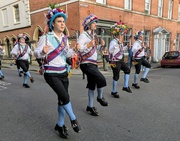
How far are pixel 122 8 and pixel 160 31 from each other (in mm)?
6352

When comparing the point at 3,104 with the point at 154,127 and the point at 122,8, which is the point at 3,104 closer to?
the point at 154,127

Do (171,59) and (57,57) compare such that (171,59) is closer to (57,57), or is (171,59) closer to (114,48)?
(114,48)

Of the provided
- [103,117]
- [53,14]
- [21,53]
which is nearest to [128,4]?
[21,53]

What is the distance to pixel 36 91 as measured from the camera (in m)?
5.80

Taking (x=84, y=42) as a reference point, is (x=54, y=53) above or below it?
below

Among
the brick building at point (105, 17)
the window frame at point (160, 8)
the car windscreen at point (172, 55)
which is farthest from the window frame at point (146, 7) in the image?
the car windscreen at point (172, 55)

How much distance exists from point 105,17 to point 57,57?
12.0 m

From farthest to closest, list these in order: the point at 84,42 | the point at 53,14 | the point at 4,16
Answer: the point at 4,16 < the point at 84,42 < the point at 53,14

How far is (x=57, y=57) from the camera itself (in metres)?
2.73

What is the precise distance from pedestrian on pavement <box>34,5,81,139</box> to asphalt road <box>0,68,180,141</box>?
0.53m

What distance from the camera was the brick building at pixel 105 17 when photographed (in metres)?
12.8

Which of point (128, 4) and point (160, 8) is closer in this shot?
point (128, 4)

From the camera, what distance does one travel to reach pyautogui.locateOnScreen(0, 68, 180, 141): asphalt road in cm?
287

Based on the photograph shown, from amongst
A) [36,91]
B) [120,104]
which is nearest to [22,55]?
[36,91]
